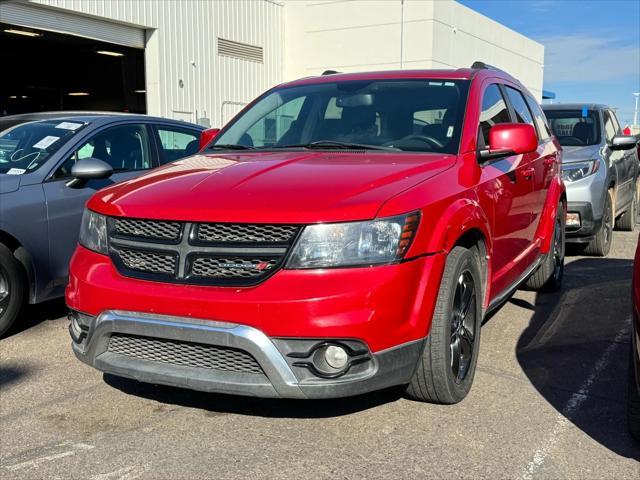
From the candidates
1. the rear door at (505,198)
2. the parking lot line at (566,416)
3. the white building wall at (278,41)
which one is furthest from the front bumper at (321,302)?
the white building wall at (278,41)

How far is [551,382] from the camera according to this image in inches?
155

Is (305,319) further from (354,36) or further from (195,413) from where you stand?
(354,36)

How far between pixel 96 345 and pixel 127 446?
19.0 inches

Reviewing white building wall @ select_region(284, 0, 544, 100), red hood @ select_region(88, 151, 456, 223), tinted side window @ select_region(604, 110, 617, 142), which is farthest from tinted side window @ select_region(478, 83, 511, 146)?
white building wall @ select_region(284, 0, 544, 100)

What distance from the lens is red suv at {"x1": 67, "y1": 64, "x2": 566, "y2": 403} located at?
9.24ft

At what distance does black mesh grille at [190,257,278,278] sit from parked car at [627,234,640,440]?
150cm

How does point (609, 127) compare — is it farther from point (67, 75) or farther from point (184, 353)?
point (67, 75)

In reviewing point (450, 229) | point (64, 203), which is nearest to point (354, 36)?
point (64, 203)

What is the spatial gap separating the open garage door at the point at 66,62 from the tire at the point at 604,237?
1270cm

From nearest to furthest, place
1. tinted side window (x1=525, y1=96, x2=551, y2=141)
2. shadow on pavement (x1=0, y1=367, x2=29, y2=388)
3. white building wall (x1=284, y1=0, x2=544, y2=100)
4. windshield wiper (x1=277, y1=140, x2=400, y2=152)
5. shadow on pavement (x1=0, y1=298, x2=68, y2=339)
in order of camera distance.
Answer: windshield wiper (x1=277, y1=140, x2=400, y2=152), shadow on pavement (x1=0, y1=367, x2=29, y2=388), shadow on pavement (x1=0, y1=298, x2=68, y2=339), tinted side window (x1=525, y1=96, x2=551, y2=141), white building wall (x1=284, y1=0, x2=544, y2=100)

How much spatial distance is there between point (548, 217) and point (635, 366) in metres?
2.64

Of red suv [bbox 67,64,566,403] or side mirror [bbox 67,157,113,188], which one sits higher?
side mirror [bbox 67,157,113,188]

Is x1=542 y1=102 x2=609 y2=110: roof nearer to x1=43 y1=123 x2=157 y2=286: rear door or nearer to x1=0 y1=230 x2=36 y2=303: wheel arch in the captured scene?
x1=43 y1=123 x2=157 y2=286: rear door

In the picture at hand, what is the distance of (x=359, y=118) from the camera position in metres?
4.24
